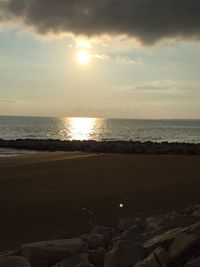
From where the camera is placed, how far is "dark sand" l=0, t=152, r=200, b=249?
29.9ft

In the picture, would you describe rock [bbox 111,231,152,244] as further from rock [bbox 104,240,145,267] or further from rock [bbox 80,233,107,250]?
rock [bbox 104,240,145,267]

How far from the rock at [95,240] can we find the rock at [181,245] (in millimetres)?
1403

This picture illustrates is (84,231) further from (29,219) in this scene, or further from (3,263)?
(3,263)

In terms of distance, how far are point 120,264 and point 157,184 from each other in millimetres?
7540

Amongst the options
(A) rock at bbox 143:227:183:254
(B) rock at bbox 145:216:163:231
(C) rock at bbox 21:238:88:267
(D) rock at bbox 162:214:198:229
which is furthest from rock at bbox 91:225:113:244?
(A) rock at bbox 143:227:183:254

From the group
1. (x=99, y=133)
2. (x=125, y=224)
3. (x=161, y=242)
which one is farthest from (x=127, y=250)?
(x=99, y=133)

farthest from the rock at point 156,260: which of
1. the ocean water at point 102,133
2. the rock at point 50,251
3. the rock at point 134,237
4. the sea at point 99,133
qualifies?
the ocean water at point 102,133

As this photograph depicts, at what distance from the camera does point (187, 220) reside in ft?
23.2

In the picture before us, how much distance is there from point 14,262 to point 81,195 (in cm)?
570

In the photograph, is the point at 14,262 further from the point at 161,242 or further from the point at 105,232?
the point at 105,232

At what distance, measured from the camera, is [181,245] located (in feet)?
18.4

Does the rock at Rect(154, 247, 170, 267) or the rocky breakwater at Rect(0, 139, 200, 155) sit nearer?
the rock at Rect(154, 247, 170, 267)

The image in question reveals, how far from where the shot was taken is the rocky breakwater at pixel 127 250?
18.2 feet

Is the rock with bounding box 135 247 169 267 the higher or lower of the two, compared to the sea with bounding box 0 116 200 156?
higher
